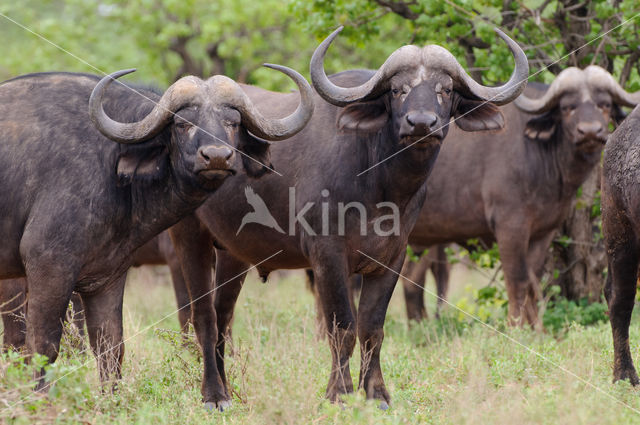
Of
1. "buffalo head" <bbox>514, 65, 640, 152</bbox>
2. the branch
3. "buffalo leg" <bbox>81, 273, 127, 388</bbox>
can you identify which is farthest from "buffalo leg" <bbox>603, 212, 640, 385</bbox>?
the branch

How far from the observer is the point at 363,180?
21.3 ft

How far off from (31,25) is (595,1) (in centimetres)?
1488

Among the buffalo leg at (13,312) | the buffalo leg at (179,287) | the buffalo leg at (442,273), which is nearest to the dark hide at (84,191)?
the buffalo leg at (13,312)

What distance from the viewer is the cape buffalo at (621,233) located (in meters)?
6.18

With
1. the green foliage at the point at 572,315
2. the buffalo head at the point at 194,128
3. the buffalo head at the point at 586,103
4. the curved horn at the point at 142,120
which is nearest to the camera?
the buffalo head at the point at 194,128

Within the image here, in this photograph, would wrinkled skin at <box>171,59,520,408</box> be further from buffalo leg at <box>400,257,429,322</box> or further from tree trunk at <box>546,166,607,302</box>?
buffalo leg at <box>400,257,429,322</box>

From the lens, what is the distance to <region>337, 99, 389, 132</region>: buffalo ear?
6480 millimetres

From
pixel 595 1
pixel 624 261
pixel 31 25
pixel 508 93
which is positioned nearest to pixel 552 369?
pixel 624 261

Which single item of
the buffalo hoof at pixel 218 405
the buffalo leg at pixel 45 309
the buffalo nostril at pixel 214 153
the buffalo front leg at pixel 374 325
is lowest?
the buffalo hoof at pixel 218 405

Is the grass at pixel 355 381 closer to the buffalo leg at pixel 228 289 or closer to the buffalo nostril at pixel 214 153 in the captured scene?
the buffalo leg at pixel 228 289

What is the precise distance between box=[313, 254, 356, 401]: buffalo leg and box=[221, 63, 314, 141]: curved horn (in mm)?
945

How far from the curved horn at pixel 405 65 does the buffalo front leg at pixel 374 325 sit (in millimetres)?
1327

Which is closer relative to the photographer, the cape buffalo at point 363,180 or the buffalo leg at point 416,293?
the cape buffalo at point 363,180

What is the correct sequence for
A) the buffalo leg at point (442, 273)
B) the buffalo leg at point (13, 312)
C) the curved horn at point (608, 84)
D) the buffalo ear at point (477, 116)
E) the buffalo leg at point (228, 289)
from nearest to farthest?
the buffalo ear at point (477, 116) → the buffalo leg at point (13, 312) → the buffalo leg at point (228, 289) → the curved horn at point (608, 84) → the buffalo leg at point (442, 273)
